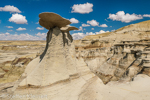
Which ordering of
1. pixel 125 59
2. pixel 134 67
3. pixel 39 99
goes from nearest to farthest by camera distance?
pixel 39 99 → pixel 134 67 → pixel 125 59

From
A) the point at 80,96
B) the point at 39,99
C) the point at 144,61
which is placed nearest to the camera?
the point at 39,99

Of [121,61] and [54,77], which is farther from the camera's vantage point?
[121,61]

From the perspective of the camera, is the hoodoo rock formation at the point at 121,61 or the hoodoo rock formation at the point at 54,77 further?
the hoodoo rock formation at the point at 121,61

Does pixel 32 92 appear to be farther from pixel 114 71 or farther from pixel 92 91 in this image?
pixel 114 71

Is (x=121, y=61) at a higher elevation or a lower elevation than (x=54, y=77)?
lower

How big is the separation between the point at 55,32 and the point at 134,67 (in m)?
8.63

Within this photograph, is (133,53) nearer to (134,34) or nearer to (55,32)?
(55,32)

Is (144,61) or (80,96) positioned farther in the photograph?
(144,61)

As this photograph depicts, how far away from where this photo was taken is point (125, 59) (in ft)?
34.8

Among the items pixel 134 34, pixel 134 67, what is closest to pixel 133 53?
pixel 134 67

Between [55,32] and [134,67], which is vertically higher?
[55,32]

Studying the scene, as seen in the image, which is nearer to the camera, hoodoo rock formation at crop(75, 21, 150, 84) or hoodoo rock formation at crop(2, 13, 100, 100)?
hoodoo rock formation at crop(2, 13, 100, 100)

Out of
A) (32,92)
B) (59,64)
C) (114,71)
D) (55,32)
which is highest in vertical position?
(55,32)

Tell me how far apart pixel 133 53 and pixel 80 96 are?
9.37 metres
